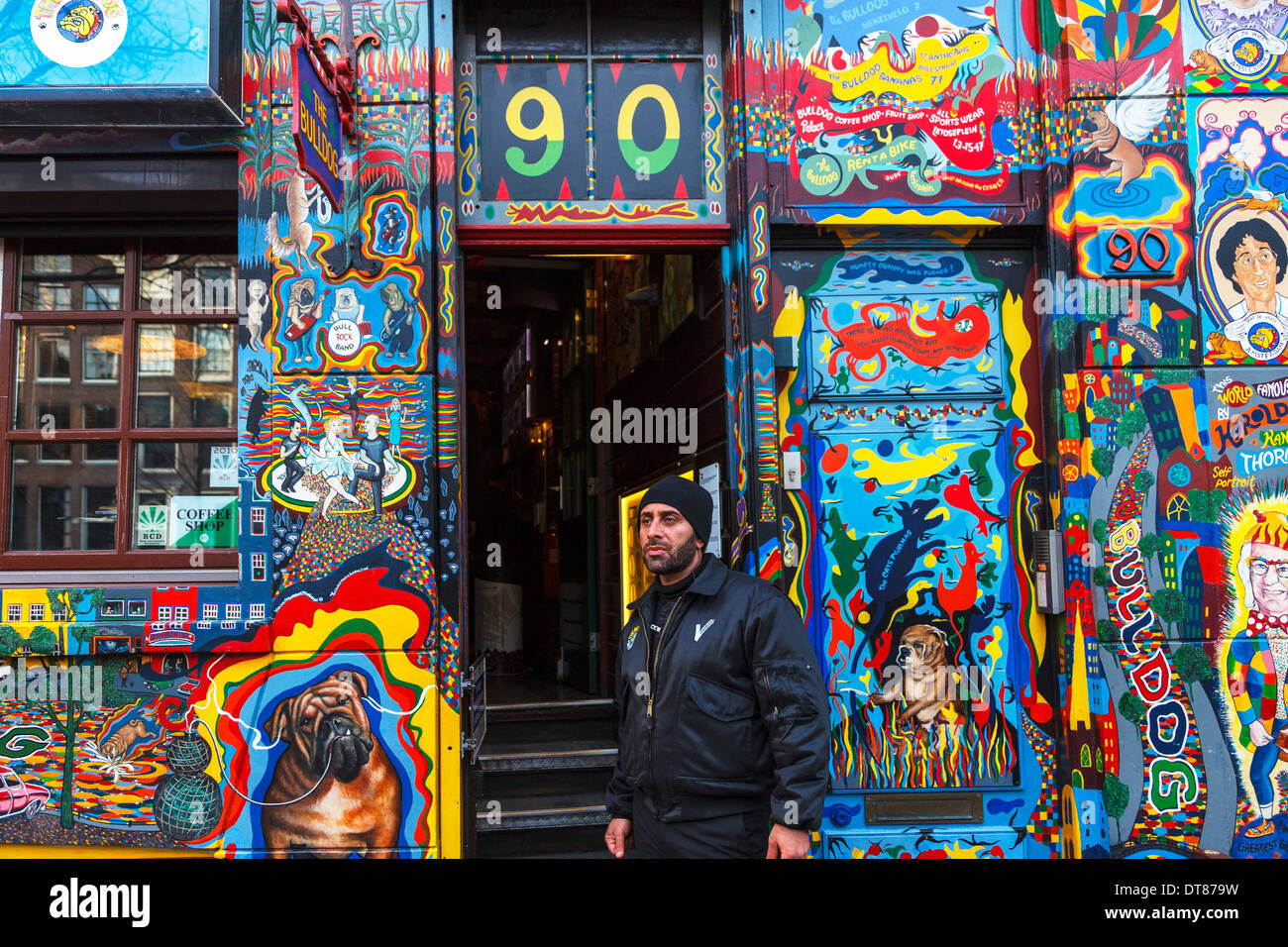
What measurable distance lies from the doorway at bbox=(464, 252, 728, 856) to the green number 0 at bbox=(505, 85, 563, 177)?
0.48 m

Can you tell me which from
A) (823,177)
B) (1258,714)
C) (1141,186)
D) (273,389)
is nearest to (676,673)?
(273,389)

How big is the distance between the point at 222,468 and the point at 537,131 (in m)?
2.41

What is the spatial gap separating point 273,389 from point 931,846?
3945 mm

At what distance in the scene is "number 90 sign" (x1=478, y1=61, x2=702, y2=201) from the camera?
5.08 m

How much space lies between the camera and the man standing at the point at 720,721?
3.00 meters

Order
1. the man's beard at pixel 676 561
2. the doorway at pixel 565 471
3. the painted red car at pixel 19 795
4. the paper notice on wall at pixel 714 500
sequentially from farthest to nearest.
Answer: the doorway at pixel 565 471 < the paper notice on wall at pixel 714 500 < the painted red car at pixel 19 795 < the man's beard at pixel 676 561

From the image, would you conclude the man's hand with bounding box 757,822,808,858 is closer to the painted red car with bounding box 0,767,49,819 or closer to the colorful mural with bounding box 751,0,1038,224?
the colorful mural with bounding box 751,0,1038,224

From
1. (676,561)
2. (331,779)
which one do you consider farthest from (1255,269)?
(331,779)

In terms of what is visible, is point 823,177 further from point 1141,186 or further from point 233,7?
point 233,7

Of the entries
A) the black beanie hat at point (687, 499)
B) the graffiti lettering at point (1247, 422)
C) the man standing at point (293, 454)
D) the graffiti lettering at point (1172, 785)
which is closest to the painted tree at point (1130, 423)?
the graffiti lettering at point (1247, 422)

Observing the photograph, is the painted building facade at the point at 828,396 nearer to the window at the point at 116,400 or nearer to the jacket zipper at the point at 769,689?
the window at the point at 116,400

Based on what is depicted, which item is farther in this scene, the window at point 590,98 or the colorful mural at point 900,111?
the window at point 590,98

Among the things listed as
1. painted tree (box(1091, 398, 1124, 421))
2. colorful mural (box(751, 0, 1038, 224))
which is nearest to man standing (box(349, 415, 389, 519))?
colorful mural (box(751, 0, 1038, 224))

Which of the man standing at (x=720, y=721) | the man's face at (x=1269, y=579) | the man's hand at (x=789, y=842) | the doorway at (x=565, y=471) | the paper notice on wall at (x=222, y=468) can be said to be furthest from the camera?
the doorway at (x=565, y=471)
